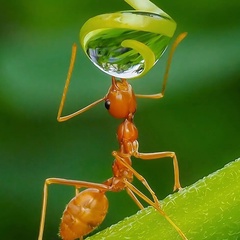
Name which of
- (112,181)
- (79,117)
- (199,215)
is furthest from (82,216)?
(79,117)

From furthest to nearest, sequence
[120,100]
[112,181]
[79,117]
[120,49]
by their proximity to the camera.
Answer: [79,117], [112,181], [120,100], [120,49]

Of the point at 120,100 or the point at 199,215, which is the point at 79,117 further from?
the point at 199,215

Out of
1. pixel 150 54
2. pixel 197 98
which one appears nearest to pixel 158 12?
pixel 150 54

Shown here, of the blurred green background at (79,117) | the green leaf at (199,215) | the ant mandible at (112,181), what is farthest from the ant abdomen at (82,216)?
the blurred green background at (79,117)

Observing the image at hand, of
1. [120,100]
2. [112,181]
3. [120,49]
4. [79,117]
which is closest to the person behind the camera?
[120,49]

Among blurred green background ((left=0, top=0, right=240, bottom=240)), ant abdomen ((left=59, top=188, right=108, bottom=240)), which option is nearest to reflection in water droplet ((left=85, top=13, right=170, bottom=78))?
ant abdomen ((left=59, top=188, right=108, bottom=240))

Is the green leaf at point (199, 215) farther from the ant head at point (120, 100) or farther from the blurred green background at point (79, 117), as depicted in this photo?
the blurred green background at point (79, 117)
